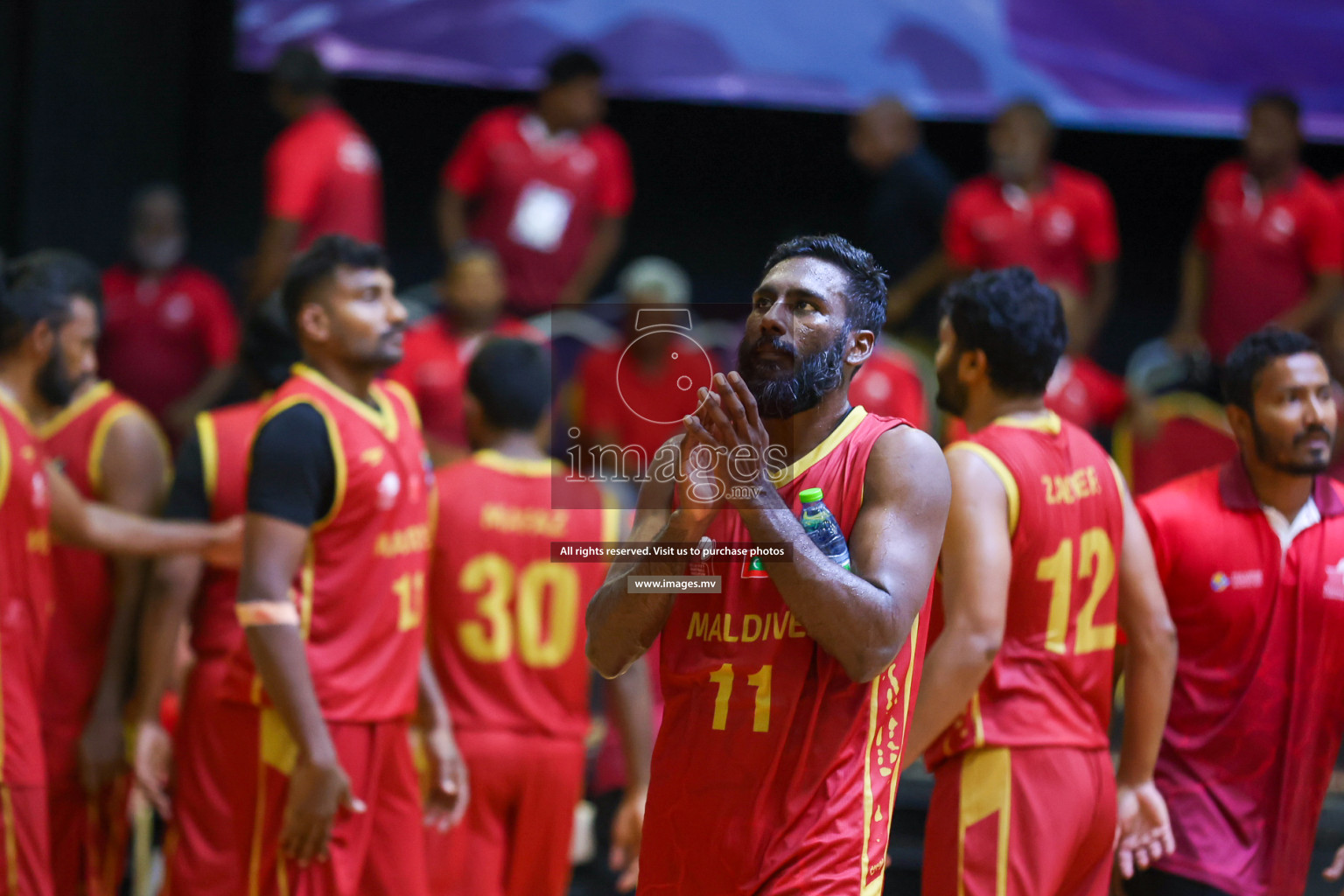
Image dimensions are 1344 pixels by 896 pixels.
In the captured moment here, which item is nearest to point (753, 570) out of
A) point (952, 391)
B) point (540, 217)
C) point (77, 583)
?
point (952, 391)

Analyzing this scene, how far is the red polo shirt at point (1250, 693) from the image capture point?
4035mm

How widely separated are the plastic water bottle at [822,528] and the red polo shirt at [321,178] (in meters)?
5.83

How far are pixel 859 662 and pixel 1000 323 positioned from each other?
1.52 m


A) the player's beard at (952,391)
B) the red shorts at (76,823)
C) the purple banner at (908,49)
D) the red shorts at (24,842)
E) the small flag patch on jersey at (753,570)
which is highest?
the purple banner at (908,49)

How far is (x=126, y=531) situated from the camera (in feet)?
15.3

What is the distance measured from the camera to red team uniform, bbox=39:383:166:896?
5172mm

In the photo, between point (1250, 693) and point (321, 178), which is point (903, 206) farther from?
point (1250, 693)

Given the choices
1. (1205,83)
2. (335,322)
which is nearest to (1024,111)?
(1205,83)

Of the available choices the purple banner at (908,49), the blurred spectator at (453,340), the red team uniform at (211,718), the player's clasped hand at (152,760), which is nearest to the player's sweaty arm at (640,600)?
the red team uniform at (211,718)

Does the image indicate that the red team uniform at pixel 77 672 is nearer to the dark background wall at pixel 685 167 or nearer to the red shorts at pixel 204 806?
the red shorts at pixel 204 806

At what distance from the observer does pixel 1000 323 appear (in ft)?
13.1

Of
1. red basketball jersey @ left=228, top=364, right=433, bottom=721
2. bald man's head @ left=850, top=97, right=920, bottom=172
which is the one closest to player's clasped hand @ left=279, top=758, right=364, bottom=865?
red basketball jersey @ left=228, top=364, right=433, bottom=721

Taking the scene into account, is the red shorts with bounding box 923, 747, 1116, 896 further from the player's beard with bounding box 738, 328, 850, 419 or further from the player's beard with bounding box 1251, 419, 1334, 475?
the player's beard with bounding box 738, 328, 850, 419

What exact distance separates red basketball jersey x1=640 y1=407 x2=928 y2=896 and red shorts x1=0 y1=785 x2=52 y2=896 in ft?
7.31
